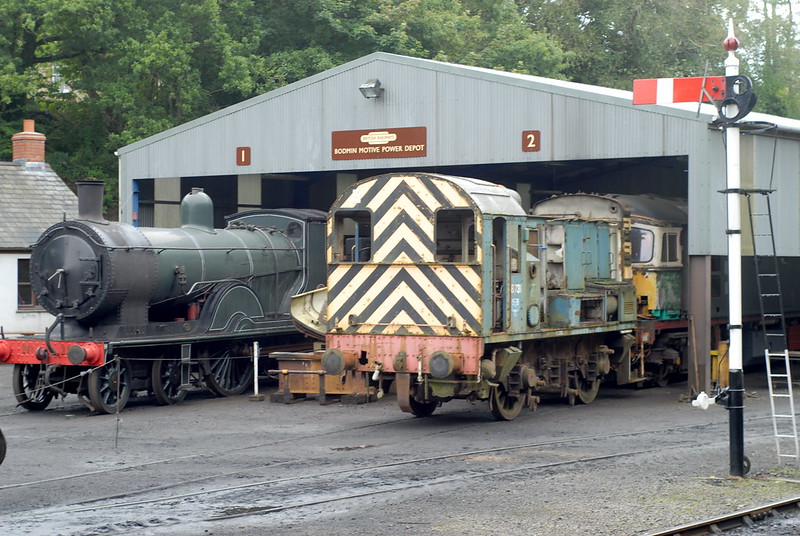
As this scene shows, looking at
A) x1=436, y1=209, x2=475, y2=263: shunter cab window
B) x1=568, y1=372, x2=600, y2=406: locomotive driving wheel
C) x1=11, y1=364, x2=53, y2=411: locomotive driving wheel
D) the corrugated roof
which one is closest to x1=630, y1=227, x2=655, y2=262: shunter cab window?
x1=568, y1=372, x2=600, y2=406: locomotive driving wheel

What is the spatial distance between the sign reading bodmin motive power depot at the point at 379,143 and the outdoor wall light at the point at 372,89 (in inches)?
24.9

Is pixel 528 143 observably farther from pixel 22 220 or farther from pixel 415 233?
pixel 22 220

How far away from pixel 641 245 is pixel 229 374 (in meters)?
7.31

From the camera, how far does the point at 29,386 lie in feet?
54.3

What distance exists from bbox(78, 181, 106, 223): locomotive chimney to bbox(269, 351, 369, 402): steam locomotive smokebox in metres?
3.40

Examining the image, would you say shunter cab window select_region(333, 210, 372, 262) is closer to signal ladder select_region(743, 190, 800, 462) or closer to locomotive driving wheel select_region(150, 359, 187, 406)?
locomotive driving wheel select_region(150, 359, 187, 406)

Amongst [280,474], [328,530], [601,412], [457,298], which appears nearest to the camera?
[328,530]

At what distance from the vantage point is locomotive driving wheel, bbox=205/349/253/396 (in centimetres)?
1788

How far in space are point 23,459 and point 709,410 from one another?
9.49m

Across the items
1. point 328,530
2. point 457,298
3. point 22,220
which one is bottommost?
point 328,530

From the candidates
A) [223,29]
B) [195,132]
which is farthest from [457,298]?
[223,29]

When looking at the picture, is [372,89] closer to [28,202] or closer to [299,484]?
[299,484]

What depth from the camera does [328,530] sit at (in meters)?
8.34

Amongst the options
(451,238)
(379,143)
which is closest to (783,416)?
(451,238)
